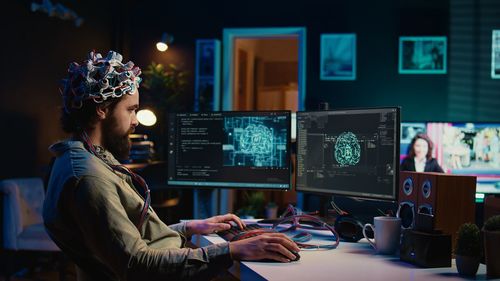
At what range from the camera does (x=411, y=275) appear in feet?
5.09

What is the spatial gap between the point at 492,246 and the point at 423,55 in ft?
15.5

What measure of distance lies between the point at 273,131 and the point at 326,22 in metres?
3.88

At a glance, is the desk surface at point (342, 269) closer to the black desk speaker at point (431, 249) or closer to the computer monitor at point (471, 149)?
the black desk speaker at point (431, 249)

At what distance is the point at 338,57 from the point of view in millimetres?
6078

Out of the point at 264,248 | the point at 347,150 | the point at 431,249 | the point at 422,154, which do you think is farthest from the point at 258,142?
the point at 422,154

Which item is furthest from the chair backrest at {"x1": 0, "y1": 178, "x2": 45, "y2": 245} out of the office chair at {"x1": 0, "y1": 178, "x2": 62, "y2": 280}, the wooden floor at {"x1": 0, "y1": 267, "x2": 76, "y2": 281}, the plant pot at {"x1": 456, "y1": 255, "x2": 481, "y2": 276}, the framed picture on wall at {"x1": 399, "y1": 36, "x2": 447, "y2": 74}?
the framed picture on wall at {"x1": 399, "y1": 36, "x2": 447, "y2": 74}

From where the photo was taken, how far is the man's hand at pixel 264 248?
1588mm

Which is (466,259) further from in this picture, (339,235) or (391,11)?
(391,11)

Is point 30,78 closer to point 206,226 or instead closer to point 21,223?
point 21,223

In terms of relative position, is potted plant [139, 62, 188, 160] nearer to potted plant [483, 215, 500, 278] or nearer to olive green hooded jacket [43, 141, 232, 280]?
olive green hooded jacket [43, 141, 232, 280]

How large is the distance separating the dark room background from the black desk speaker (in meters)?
4.19

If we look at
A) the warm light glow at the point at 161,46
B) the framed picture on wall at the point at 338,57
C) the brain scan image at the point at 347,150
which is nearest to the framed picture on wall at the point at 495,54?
the framed picture on wall at the point at 338,57

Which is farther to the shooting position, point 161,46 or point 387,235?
point 161,46

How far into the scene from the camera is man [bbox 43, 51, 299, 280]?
1.45 metres
